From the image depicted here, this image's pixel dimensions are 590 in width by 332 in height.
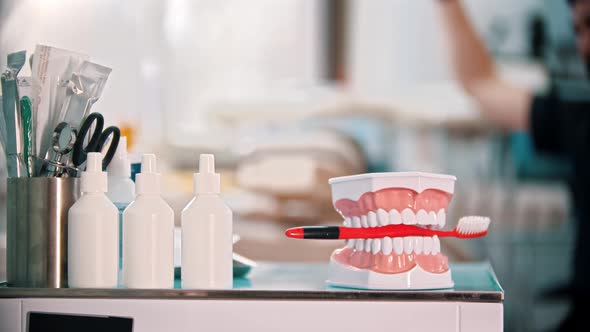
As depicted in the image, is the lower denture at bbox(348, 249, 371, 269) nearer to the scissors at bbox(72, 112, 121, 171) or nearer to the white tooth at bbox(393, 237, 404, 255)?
the white tooth at bbox(393, 237, 404, 255)

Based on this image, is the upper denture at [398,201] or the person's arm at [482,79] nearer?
the upper denture at [398,201]

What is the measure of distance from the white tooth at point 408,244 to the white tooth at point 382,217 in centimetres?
3

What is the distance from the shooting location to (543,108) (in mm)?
2270

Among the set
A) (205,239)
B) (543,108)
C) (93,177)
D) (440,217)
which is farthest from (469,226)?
(543,108)

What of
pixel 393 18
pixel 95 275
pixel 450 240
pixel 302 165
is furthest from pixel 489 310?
pixel 393 18

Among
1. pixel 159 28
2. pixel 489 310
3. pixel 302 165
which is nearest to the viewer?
pixel 489 310

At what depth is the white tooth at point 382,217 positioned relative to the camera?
0.70m

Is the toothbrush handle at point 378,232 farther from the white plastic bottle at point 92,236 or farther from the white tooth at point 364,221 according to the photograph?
the white plastic bottle at point 92,236

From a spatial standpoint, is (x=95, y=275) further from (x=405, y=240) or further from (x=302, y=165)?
(x=302, y=165)

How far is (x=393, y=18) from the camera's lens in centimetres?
241

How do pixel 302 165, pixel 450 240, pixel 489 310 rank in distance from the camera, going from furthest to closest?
1. pixel 302 165
2. pixel 450 240
3. pixel 489 310

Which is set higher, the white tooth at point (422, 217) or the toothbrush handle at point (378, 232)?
the white tooth at point (422, 217)

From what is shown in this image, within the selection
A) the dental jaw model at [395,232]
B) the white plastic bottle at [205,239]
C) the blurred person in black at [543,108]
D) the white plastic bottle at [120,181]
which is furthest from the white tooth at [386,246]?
the blurred person in black at [543,108]

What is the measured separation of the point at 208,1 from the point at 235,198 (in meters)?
0.78
